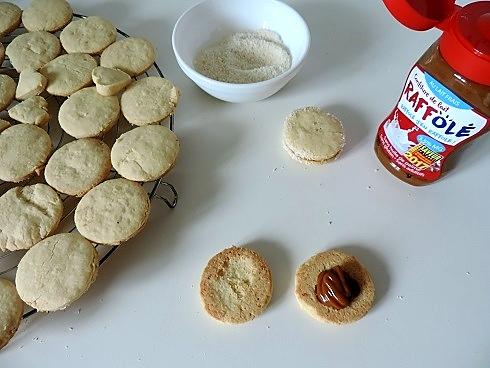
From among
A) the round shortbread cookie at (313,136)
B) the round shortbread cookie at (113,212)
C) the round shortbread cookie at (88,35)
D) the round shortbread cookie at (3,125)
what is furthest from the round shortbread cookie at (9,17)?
the round shortbread cookie at (313,136)

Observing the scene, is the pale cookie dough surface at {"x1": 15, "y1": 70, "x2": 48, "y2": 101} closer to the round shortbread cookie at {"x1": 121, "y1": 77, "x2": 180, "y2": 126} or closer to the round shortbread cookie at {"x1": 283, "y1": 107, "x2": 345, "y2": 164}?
the round shortbread cookie at {"x1": 121, "y1": 77, "x2": 180, "y2": 126}

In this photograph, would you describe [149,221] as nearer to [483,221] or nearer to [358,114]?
[358,114]

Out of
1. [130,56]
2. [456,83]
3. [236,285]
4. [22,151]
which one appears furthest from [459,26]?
[22,151]

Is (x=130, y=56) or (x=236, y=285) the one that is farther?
(x=130, y=56)

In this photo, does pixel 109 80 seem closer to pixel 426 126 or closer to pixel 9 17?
pixel 9 17

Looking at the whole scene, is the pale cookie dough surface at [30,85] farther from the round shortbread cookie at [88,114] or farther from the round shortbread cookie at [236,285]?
the round shortbread cookie at [236,285]

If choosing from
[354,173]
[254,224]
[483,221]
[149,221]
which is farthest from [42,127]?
[483,221]
